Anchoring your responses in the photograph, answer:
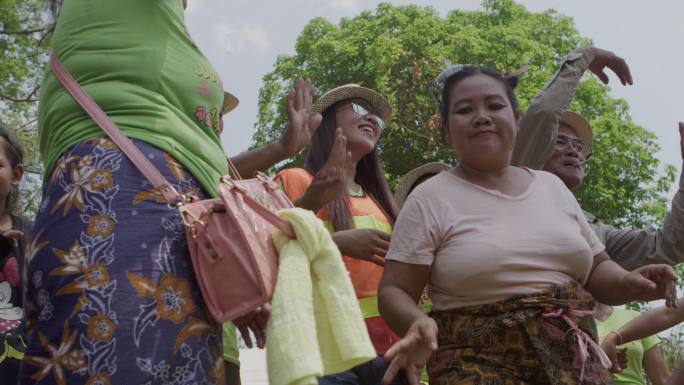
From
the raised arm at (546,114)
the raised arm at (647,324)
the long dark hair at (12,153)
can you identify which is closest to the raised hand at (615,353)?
the raised arm at (647,324)

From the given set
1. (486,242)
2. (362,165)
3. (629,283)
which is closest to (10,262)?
(362,165)

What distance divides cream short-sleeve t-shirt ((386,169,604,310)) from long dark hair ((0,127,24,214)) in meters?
2.07

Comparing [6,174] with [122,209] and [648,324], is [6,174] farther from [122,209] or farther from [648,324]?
[648,324]

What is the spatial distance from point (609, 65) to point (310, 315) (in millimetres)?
2890

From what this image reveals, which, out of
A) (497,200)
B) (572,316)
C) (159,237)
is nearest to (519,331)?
(572,316)

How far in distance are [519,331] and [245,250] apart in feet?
3.47

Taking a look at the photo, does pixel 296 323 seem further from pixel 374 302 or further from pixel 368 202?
pixel 368 202

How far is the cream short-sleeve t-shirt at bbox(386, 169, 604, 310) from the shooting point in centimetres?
319

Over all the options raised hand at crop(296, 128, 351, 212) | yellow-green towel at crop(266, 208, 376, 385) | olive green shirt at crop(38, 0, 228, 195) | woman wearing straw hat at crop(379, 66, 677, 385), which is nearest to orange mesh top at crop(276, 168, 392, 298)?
raised hand at crop(296, 128, 351, 212)

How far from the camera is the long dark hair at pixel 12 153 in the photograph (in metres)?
4.49

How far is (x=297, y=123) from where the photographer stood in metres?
4.34

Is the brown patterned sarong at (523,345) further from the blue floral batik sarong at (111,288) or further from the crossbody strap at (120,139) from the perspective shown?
the crossbody strap at (120,139)

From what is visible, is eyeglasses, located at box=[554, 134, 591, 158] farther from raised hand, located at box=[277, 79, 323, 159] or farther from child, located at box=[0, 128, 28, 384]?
child, located at box=[0, 128, 28, 384]

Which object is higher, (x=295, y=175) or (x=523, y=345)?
(x=295, y=175)
